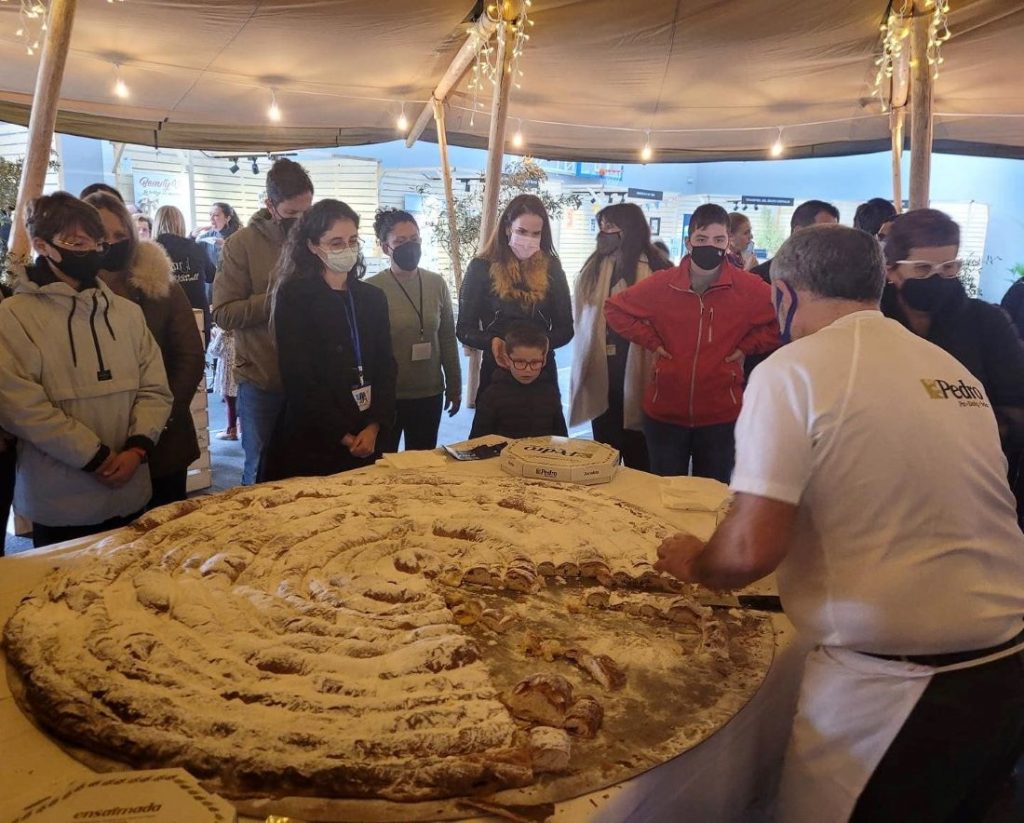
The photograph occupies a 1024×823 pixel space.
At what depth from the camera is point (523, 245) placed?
3197mm

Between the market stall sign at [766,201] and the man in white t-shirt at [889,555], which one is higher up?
the market stall sign at [766,201]

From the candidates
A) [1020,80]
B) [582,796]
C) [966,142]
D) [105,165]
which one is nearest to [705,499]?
[582,796]

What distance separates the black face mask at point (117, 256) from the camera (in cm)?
229

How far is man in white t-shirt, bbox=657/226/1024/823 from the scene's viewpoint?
3.95 ft

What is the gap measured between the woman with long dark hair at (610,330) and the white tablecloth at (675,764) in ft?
6.33

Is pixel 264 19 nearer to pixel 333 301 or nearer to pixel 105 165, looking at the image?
pixel 333 301

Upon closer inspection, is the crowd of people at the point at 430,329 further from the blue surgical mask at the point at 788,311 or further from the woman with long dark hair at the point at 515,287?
the blue surgical mask at the point at 788,311

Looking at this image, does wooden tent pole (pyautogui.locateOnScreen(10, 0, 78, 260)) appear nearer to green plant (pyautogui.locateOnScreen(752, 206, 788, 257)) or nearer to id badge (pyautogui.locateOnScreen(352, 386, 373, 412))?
id badge (pyautogui.locateOnScreen(352, 386, 373, 412))

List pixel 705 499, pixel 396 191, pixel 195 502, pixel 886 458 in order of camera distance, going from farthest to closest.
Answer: pixel 396 191
pixel 705 499
pixel 195 502
pixel 886 458

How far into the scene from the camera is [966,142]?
7074 mm

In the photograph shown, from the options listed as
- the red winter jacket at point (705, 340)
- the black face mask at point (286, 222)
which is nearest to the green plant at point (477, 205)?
the black face mask at point (286, 222)

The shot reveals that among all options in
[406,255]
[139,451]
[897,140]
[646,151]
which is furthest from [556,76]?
[139,451]

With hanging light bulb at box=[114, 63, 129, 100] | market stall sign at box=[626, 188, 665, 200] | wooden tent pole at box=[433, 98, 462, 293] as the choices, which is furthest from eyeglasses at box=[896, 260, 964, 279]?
market stall sign at box=[626, 188, 665, 200]

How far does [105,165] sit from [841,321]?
839 centimetres
